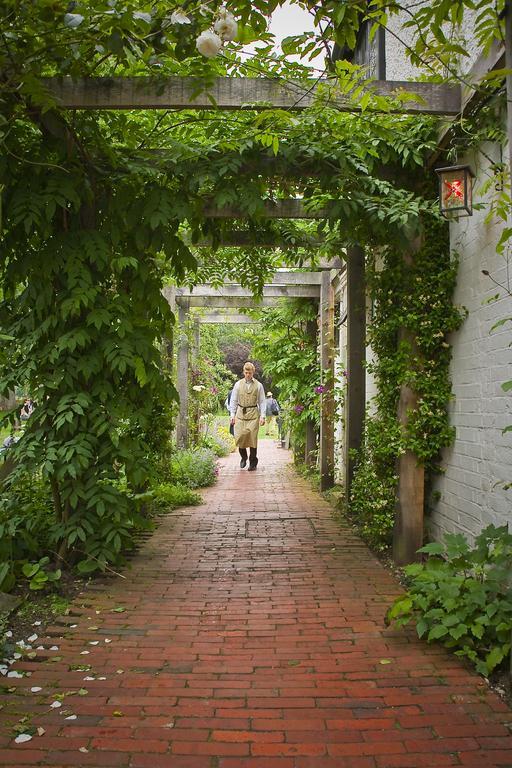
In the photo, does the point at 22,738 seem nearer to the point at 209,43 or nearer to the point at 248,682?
the point at 248,682

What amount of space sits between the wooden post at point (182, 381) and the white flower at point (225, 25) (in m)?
8.28

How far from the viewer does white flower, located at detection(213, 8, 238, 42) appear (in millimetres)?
2656

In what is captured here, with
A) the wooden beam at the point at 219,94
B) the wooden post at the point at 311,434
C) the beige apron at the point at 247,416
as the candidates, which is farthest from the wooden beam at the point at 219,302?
the wooden beam at the point at 219,94

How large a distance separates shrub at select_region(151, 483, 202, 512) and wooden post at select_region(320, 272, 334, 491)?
1.82 m

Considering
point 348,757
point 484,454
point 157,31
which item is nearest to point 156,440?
point 484,454

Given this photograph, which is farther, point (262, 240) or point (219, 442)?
point (219, 442)

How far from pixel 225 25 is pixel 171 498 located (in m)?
6.00

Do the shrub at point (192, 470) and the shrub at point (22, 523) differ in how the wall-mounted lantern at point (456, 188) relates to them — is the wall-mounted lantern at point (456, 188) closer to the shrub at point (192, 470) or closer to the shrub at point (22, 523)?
the shrub at point (22, 523)

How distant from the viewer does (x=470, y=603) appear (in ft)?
10.6

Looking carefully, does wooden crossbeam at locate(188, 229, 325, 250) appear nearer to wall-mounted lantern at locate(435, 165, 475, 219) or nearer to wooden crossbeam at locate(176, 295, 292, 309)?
wall-mounted lantern at locate(435, 165, 475, 219)

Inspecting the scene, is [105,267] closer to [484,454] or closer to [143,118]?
[143,118]

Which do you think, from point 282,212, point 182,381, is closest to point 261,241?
point 282,212

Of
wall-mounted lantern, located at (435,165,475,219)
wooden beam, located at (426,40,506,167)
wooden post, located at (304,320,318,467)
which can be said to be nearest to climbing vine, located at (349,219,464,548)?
wooden beam, located at (426,40,506,167)

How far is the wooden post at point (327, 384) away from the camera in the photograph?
8867 millimetres
